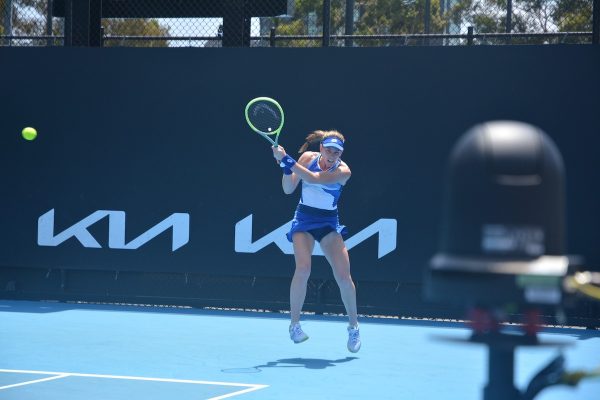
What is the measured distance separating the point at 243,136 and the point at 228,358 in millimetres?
3247

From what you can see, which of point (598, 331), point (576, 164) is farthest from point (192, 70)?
point (598, 331)

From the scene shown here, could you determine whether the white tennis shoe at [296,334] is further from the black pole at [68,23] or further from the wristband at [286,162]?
the black pole at [68,23]

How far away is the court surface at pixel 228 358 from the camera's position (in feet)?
19.4

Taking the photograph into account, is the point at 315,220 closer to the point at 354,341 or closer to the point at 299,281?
the point at 299,281

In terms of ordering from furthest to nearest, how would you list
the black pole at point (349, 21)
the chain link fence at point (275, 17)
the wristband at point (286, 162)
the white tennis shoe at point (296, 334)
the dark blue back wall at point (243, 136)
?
the black pole at point (349, 21), the chain link fence at point (275, 17), the dark blue back wall at point (243, 136), the white tennis shoe at point (296, 334), the wristband at point (286, 162)

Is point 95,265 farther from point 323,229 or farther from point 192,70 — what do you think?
point 323,229

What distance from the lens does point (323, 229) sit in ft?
25.1

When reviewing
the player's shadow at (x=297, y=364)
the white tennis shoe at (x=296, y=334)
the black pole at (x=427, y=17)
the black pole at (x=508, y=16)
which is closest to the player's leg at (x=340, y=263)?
the white tennis shoe at (x=296, y=334)

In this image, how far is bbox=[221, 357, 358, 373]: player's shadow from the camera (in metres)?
6.71

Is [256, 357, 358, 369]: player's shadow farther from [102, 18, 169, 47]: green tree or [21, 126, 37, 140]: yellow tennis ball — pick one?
[102, 18, 169, 47]: green tree

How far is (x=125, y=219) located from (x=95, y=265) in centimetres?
57

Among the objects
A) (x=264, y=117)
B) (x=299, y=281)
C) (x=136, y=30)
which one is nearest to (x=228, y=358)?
(x=299, y=281)

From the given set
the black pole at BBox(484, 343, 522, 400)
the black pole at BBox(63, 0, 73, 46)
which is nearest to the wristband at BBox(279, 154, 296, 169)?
the black pole at BBox(63, 0, 73, 46)

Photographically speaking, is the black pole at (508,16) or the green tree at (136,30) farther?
the green tree at (136,30)
